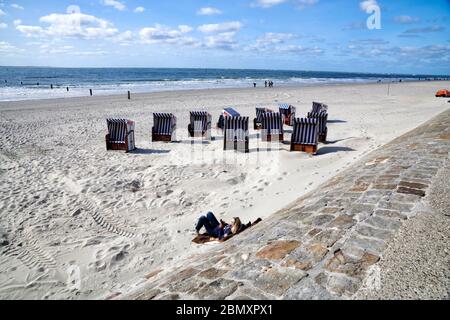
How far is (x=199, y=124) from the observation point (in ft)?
41.3

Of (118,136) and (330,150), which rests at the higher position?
(118,136)

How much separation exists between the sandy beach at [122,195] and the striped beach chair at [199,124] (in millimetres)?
604

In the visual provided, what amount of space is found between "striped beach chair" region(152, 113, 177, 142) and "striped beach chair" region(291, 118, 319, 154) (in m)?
5.05

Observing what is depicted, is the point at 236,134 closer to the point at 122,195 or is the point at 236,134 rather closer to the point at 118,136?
the point at 118,136

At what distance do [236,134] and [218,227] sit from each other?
551cm

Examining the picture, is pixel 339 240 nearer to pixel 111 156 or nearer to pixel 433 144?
pixel 433 144

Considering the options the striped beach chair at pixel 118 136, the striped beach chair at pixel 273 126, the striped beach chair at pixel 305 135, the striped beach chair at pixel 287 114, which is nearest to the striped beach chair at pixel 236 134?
the striped beach chair at pixel 273 126

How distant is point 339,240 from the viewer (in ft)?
9.04

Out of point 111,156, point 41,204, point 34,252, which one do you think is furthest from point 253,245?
point 111,156

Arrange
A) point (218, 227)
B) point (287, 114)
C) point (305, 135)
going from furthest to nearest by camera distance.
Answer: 1. point (287, 114)
2. point (305, 135)
3. point (218, 227)

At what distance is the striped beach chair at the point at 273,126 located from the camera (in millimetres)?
10992

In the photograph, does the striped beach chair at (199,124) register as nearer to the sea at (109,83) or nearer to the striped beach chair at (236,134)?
the striped beach chair at (236,134)

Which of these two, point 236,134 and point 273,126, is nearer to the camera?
point 236,134

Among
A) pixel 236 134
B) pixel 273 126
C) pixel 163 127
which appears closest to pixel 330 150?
pixel 273 126
